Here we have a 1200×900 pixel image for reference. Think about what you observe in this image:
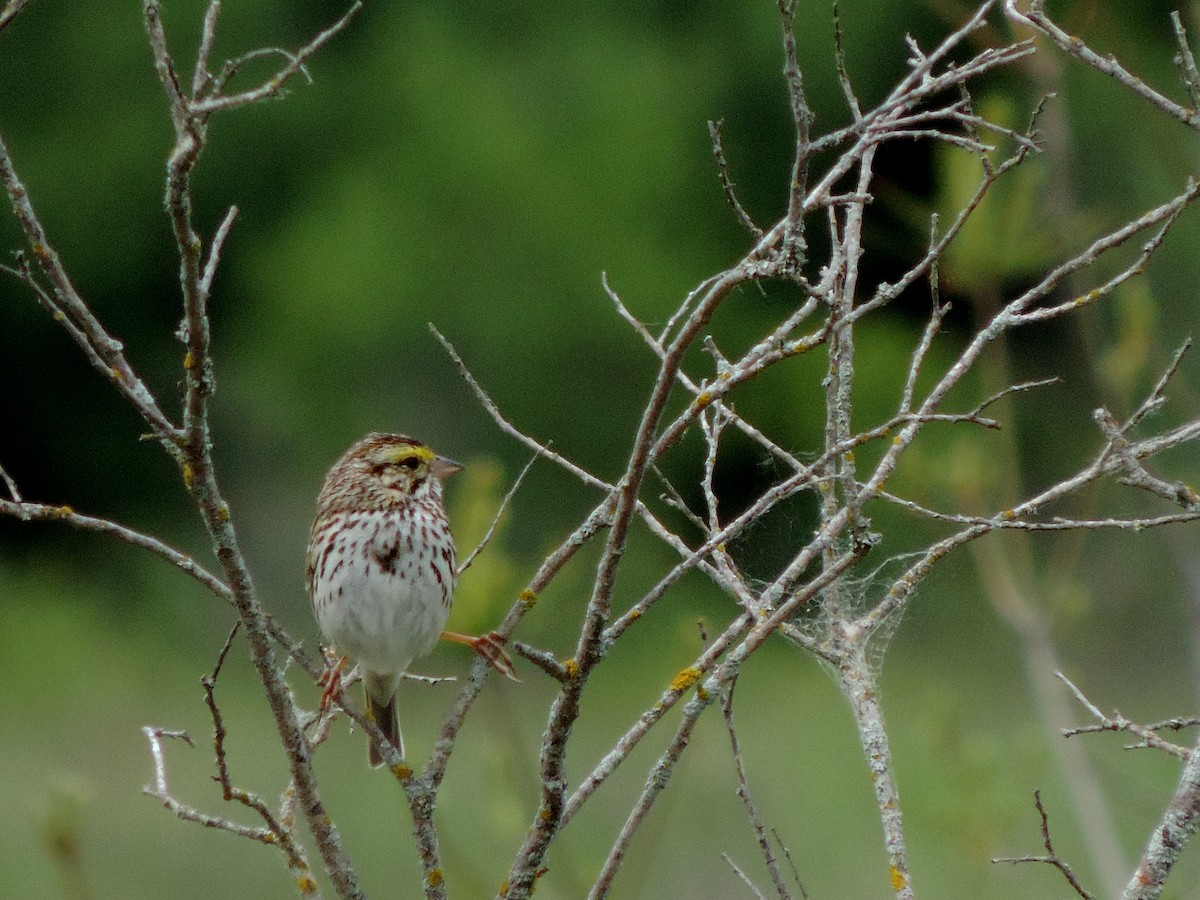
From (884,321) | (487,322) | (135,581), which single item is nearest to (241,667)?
(135,581)

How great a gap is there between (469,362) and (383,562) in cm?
1473

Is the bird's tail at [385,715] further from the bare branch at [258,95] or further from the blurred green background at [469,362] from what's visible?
the blurred green background at [469,362]

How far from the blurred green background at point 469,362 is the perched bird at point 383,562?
6766mm

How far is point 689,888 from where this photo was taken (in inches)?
359

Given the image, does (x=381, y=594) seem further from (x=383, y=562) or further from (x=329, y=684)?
(x=329, y=684)

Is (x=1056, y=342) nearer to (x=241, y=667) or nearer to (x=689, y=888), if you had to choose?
(x=241, y=667)

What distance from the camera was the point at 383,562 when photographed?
376 centimetres

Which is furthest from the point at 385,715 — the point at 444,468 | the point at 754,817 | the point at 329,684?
the point at 754,817

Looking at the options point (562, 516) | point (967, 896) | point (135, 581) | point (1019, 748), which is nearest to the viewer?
point (1019, 748)

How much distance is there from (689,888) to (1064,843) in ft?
10.1

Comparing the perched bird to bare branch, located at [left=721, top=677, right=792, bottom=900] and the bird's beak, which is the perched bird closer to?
the bird's beak

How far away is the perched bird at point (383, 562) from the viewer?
3.69 m

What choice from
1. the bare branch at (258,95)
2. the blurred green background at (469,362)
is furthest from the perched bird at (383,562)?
the blurred green background at (469,362)

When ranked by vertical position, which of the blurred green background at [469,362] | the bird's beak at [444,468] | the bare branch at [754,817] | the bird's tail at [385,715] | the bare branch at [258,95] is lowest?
the bare branch at [754,817]
